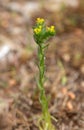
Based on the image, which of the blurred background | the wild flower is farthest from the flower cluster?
the blurred background

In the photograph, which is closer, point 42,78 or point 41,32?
point 41,32

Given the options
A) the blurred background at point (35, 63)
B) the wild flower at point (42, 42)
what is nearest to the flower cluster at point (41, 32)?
the wild flower at point (42, 42)

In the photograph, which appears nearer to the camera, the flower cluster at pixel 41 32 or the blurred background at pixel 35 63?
the flower cluster at pixel 41 32

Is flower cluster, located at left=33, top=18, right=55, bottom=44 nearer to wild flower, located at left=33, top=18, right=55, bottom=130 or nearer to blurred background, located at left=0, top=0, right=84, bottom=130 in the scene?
wild flower, located at left=33, top=18, right=55, bottom=130

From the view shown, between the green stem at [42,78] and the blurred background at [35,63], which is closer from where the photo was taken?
the green stem at [42,78]

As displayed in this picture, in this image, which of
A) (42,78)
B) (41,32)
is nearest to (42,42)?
(41,32)

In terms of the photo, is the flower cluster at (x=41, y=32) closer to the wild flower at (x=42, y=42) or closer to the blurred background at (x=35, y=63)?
the wild flower at (x=42, y=42)

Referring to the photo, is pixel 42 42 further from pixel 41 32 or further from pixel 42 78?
pixel 42 78

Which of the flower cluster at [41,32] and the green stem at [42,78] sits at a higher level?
the flower cluster at [41,32]

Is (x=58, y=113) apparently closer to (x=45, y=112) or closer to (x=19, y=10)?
(x=45, y=112)
